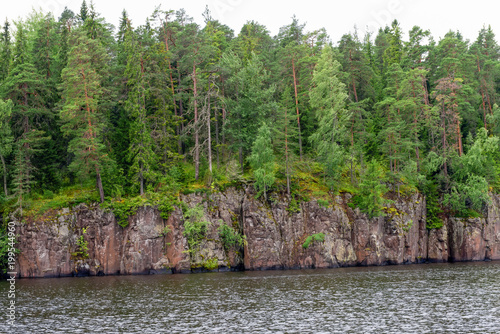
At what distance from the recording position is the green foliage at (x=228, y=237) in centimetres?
5406

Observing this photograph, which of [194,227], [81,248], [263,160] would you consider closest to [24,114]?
[81,248]

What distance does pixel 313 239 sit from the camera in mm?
55938

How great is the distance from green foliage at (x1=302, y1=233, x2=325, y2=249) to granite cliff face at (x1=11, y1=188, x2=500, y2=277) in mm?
488

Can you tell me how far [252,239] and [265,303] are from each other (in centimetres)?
2273

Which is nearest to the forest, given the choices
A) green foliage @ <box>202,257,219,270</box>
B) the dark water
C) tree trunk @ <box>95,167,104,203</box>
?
tree trunk @ <box>95,167,104,203</box>

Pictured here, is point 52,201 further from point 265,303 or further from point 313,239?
point 265,303

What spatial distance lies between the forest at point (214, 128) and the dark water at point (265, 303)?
45.2 ft

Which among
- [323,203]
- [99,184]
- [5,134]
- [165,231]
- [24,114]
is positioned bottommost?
[165,231]

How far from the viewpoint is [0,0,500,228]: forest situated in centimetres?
5434

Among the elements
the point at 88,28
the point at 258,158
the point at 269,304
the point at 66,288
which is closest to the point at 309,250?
the point at 258,158

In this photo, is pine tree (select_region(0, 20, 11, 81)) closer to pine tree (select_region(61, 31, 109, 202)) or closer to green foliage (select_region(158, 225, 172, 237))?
pine tree (select_region(61, 31, 109, 202))

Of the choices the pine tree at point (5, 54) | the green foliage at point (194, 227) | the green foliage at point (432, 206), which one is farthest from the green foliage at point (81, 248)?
the green foliage at point (432, 206)

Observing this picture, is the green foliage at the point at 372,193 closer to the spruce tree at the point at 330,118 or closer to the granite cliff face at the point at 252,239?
the granite cliff face at the point at 252,239

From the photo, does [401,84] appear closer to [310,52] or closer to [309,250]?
[310,52]
